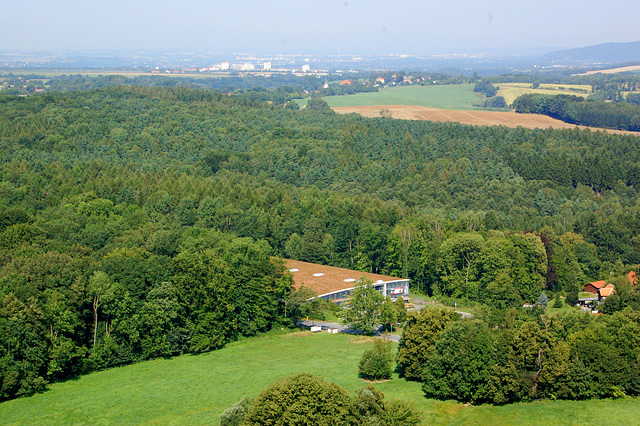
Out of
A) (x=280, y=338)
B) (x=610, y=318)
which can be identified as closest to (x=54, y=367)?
(x=280, y=338)

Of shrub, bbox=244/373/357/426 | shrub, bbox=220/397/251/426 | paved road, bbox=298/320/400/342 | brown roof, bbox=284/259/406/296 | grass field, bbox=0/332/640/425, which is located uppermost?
shrub, bbox=244/373/357/426

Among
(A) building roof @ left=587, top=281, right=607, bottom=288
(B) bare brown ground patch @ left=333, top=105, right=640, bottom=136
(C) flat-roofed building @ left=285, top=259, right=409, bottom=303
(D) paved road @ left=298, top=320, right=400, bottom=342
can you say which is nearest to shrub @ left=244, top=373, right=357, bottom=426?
(D) paved road @ left=298, top=320, right=400, bottom=342

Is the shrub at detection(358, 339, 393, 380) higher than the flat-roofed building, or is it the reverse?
the shrub at detection(358, 339, 393, 380)

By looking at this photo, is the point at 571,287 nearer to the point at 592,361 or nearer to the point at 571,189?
the point at 592,361

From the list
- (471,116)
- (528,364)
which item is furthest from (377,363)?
(471,116)

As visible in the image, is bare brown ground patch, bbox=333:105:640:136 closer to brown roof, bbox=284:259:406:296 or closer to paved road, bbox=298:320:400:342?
brown roof, bbox=284:259:406:296

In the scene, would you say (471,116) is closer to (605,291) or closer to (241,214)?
(241,214)
